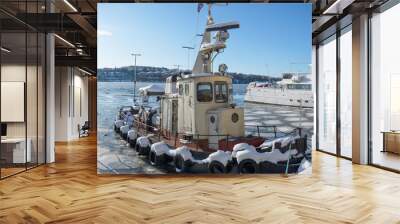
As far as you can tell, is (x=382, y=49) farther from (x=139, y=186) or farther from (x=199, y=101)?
(x=139, y=186)

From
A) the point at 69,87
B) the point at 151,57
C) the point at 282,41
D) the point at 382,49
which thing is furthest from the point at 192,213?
the point at 69,87

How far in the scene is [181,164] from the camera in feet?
→ 21.7

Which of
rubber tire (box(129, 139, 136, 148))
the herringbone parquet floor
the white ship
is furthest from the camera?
rubber tire (box(129, 139, 136, 148))

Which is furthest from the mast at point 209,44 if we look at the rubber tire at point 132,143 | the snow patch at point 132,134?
the rubber tire at point 132,143

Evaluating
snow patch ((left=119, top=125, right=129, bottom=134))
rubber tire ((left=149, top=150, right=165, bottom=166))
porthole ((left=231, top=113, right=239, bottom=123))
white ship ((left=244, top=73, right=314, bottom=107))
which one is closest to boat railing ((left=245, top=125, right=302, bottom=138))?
porthole ((left=231, top=113, right=239, bottom=123))

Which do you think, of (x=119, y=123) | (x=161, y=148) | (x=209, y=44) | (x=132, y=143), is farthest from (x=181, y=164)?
(x=209, y=44)

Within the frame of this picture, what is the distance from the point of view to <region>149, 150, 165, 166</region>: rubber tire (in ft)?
21.7

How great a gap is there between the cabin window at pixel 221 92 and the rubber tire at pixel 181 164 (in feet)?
3.82

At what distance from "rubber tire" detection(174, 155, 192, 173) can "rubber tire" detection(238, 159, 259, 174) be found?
2.84 feet

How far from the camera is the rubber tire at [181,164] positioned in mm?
6613

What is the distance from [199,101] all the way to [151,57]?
3.67ft

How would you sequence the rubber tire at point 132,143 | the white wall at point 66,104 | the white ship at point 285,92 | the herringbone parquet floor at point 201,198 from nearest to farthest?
the herringbone parquet floor at point 201,198, the white ship at point 285,92, the rubber tire at point 132,143, the white wall at point 66,104

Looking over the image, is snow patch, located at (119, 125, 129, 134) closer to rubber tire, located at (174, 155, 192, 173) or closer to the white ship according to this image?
rubber tire, located at (174, 155, 192, 173)

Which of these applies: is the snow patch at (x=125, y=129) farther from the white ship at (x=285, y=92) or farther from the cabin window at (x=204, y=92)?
the white ship at (x=285, y=92)
